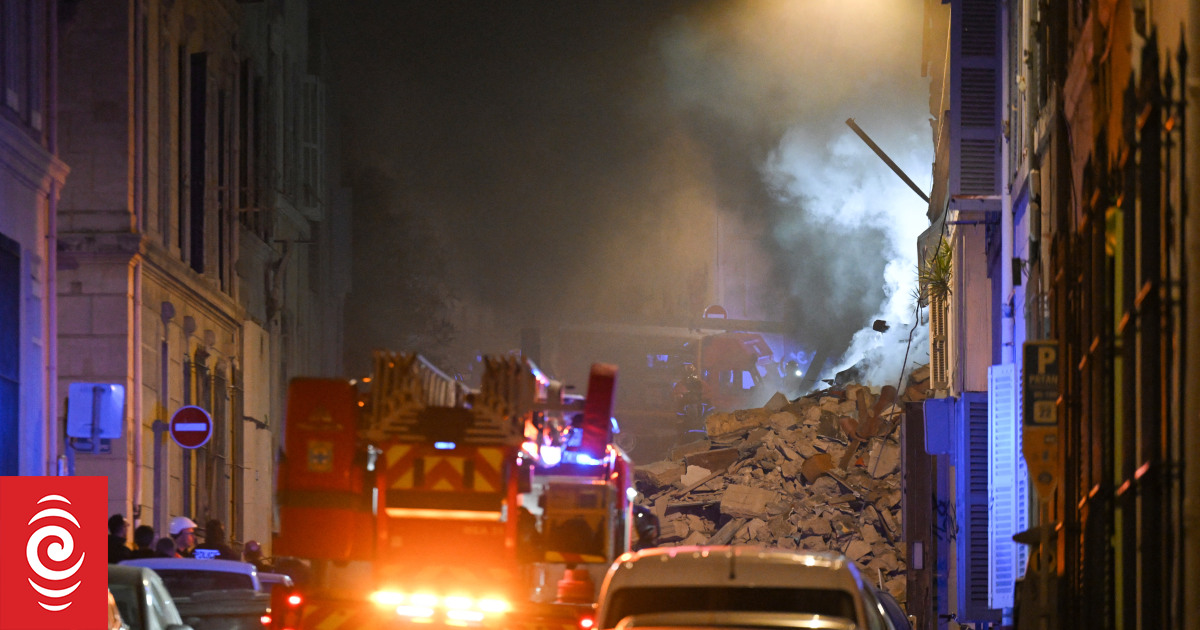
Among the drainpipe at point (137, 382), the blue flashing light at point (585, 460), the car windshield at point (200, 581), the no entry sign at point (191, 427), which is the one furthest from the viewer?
the drainpipe at point (137, 382)

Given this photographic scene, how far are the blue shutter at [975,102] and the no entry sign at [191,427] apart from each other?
1155 cm

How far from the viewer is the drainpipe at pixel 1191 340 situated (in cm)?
891

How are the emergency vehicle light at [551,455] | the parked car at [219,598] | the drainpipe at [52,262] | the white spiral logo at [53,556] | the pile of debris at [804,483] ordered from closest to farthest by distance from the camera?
1. the emergency vehicle light at [551,455]
2. the white spiral logo at [53,556]
3. the parked car at [219,598]
4. the drainpipe at [52,262]
5. the pile of debris at [804,483]

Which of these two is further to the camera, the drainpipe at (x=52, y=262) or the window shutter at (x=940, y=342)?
the window shutter at (x=940, y=342)

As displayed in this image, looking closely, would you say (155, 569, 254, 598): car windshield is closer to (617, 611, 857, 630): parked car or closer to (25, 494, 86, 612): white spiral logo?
(25, 494, 86, 612): white spiral logo

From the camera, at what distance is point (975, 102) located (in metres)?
24.0

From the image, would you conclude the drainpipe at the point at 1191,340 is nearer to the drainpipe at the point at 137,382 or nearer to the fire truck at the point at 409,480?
the fire truck at the point at 409,480

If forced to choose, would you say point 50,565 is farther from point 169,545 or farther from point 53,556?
point 169,545

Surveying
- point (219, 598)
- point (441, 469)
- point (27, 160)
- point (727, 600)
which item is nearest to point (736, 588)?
point (727, 600)

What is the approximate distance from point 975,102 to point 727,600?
16089mm

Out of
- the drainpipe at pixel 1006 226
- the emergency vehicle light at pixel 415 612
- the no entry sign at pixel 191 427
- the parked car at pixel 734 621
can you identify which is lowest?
the emergency vehicle light at pixel 415 612

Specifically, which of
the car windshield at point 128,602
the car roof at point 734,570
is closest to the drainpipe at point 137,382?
the car windshield at point 128,602

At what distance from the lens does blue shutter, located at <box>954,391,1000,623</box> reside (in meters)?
23.7

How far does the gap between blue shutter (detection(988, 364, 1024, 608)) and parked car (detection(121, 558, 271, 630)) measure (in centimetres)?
894
